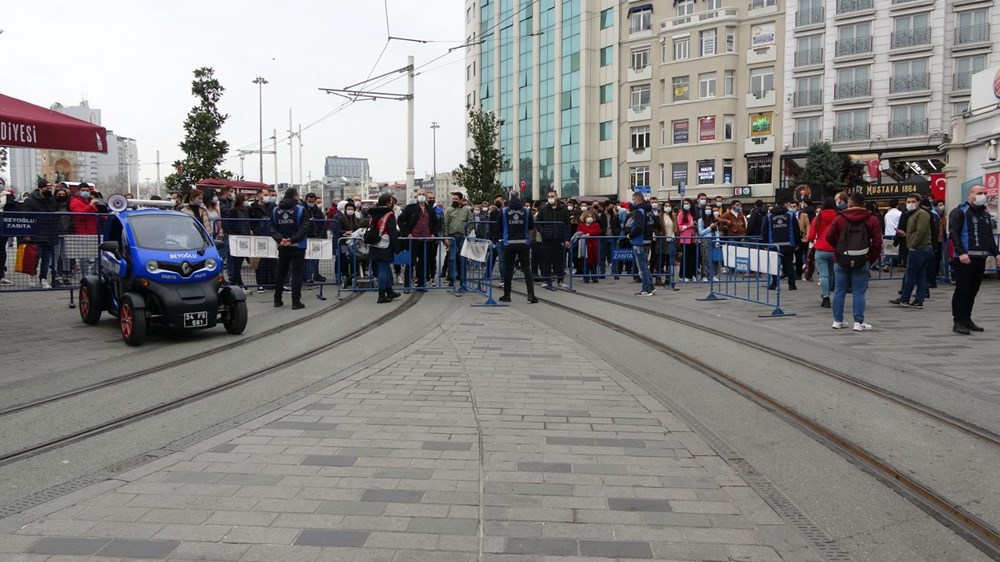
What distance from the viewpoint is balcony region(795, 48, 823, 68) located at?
1960 inches

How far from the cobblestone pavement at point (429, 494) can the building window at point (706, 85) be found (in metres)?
50.4

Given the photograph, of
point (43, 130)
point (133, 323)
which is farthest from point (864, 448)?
point (43, 130)

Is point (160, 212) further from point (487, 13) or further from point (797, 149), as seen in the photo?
point (487, 13)

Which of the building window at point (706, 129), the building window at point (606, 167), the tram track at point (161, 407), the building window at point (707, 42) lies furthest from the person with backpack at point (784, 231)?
the building window at point (606, 167)

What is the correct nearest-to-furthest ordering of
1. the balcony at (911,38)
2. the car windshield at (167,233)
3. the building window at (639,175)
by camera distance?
the car windshield at (167,233), the balcony at (911,38), the building window at (639,175)

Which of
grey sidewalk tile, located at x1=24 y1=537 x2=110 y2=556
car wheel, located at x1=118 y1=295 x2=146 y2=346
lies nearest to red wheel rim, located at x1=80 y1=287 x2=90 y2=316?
car wheel, located at x1=118 y1=295 x2=146 y2=346

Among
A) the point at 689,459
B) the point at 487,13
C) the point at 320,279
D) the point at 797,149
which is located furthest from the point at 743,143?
the point at 689,459

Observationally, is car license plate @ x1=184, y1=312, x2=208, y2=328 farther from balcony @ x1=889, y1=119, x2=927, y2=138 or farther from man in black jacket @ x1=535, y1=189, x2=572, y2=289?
balcony @ x1=889, y1=119, x2=927, y2=138

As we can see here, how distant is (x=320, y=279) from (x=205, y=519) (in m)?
13.1

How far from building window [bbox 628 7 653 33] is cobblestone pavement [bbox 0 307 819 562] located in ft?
181

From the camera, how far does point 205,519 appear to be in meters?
3.97

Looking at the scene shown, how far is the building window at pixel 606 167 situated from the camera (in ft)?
199

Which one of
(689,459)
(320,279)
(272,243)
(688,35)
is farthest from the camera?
(688,35)

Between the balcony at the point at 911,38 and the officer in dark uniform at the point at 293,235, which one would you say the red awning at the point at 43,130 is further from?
the balcony at the point at 911,38
